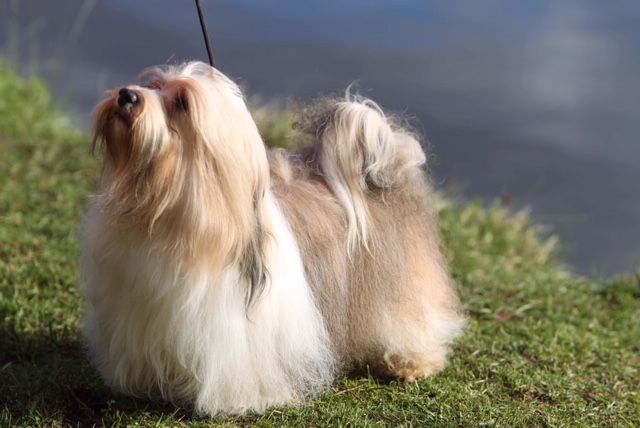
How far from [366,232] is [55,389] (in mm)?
1404

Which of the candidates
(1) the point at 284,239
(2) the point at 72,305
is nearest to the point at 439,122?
(2) the point at 72,305

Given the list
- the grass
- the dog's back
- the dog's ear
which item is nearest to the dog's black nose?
the dog's ear

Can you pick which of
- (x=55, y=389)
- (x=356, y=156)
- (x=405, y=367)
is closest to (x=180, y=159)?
(x=356, y=156)

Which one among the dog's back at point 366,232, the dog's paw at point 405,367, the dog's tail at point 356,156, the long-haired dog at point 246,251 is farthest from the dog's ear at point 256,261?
the dog's paw at point 405,367

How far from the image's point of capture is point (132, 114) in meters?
2.97

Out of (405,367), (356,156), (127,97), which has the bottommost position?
(405,367)

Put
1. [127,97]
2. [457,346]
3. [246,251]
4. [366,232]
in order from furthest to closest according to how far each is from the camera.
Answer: [457,346], [366,232], [246,251], [127,97]

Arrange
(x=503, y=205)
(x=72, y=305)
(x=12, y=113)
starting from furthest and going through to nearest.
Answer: (x=12, y=113)
(x=503, y=205)
(x=72, y=305)

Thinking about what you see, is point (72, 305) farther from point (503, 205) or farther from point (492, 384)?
point (503, 205)

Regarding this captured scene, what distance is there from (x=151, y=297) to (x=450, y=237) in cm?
328

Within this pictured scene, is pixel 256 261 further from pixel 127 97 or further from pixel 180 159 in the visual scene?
pixel 127 97

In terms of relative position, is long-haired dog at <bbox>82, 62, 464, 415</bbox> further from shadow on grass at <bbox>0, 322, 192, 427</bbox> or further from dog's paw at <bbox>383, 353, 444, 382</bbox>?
shadow on grass at <bbox>0, 322, 192, 427</bbox>

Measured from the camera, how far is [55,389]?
12.4 feet


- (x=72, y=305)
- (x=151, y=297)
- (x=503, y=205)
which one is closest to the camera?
(x=151, y=297)
